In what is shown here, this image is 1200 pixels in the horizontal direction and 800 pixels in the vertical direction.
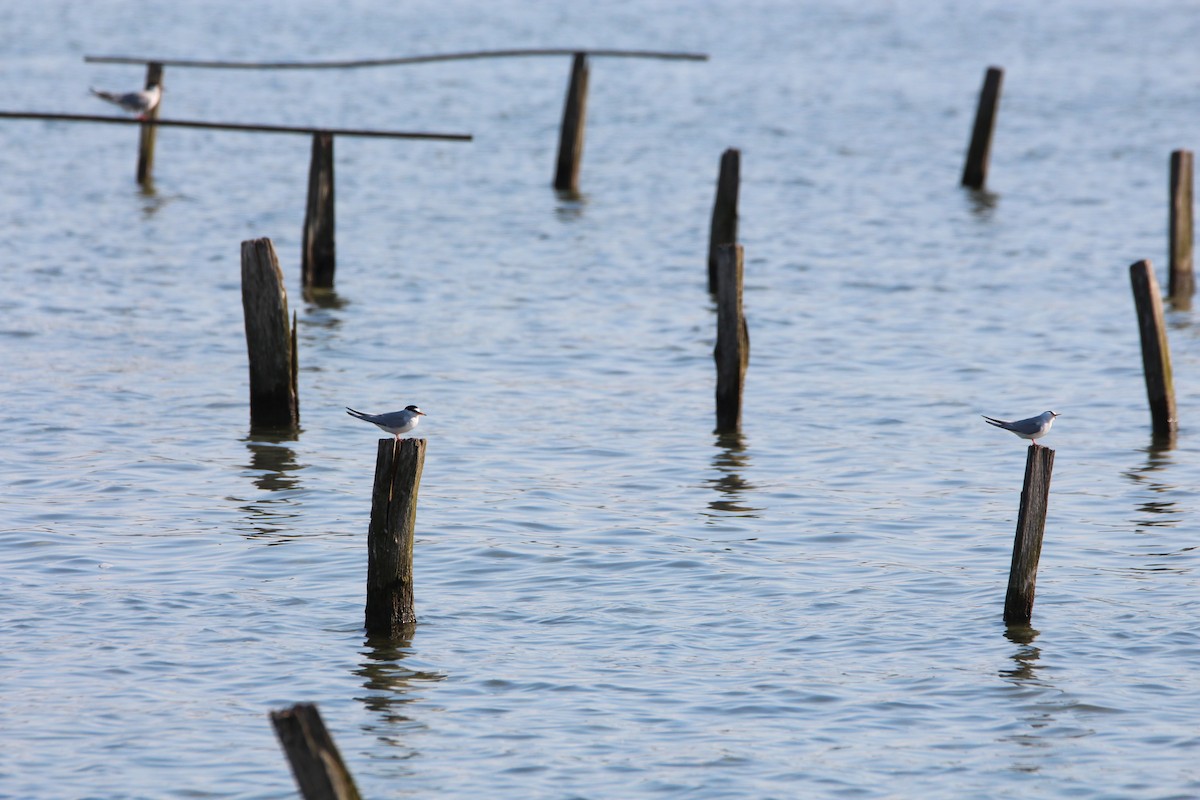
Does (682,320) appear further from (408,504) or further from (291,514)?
(408,504)

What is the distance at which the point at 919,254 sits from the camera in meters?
22.5

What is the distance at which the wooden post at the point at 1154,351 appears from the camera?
12883 mm

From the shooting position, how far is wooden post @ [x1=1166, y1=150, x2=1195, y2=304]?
18.1 metres

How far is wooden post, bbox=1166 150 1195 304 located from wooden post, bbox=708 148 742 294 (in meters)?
5.22

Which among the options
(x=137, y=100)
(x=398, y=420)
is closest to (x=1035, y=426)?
(x=398, y=420)

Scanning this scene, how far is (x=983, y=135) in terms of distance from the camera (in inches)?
1059

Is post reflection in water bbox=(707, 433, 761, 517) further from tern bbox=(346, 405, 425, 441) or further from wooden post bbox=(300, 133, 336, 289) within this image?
wooden post bbox=(300, 133, 336, 289)

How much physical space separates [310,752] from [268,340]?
25.8 ft

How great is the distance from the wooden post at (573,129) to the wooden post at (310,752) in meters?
20.1

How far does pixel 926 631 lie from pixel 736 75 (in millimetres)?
35482

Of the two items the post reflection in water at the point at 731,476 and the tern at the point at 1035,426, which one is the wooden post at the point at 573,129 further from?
the tern at the point at 1035,426

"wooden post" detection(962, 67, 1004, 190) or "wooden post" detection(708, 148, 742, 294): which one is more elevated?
"wooden post" detection(962, 67, 1004, 190)

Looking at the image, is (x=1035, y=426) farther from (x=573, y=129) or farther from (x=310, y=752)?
(x=573, y=129)

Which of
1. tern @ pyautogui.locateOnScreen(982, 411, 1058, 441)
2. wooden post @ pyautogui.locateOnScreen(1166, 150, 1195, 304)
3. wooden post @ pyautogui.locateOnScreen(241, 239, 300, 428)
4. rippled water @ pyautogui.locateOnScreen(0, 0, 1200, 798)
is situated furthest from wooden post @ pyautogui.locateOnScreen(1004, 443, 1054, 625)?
wooden post @ pyautogui.locateOnScreen(1166, 150, 1195, 304)
